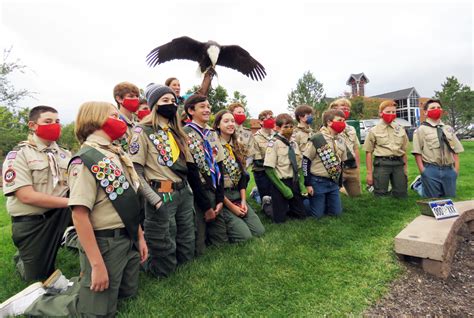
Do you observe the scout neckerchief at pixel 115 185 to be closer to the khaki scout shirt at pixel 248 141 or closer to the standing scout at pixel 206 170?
the standing scout at pixel 206 170

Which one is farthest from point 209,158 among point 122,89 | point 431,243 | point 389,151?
point 389,151

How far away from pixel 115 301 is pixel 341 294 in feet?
6.46

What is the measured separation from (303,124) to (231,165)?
2.13 m

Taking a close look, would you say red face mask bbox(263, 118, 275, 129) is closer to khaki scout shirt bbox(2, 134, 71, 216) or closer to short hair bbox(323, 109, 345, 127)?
short hair bbox(323, 109, 345, 127)

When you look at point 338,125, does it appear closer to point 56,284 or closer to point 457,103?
point 56,284

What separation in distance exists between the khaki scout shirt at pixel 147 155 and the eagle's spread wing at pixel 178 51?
296 cm

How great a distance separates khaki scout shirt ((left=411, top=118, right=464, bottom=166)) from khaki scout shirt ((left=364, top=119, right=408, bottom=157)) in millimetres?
289

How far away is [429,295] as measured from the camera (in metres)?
2.96

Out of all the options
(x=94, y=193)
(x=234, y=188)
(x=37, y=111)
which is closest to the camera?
(x=94, y=193)

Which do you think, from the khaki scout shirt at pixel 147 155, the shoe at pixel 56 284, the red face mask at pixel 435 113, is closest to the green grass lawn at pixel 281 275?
the shoe at pixel 56 284

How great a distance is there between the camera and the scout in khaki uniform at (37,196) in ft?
10.4

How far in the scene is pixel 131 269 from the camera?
2736 mm

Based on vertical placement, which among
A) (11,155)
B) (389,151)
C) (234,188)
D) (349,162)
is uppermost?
(11,155)

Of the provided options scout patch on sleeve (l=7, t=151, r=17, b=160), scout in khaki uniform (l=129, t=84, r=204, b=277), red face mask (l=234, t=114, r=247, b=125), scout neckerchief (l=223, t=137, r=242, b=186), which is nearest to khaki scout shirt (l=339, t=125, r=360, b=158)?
red face mask (l=234, t=114, r=247, b=125)
